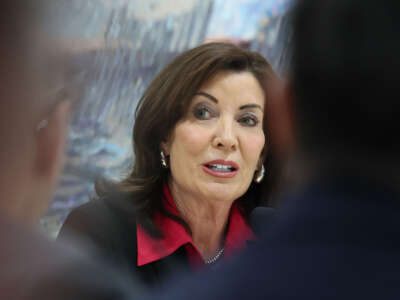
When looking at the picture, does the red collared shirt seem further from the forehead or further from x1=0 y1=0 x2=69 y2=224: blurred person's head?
x1=0 y1=0 x2=69 y2=224: blurred person's head

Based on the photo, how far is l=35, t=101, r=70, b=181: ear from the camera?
1.40 ft

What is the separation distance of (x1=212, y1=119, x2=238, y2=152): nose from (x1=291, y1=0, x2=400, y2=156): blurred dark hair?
90cm

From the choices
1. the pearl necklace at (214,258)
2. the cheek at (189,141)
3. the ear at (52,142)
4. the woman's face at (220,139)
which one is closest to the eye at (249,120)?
the woman's face at (220,139)

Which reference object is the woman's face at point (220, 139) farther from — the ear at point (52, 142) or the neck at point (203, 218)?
the ear at point (52, 142)

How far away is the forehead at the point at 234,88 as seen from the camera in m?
1.39

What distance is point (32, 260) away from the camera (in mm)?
398

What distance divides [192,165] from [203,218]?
0.50 ft

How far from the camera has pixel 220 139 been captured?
54.2 inches

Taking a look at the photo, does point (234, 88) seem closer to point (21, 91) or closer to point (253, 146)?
point (253, 146)

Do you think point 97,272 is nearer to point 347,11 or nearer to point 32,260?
point 32,260

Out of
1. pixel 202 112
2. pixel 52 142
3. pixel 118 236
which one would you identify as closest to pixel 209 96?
pixel 202 112

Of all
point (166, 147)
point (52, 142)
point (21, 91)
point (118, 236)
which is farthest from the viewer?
point (166, 147)

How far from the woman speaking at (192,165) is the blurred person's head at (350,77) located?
2.97 feet

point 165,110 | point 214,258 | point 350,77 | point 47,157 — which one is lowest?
point 214,258
